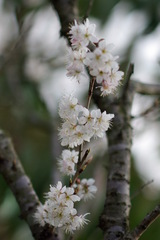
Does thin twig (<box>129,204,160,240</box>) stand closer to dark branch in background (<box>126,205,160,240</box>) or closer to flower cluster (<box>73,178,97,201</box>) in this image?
dark branch in background (<box>126,205,160,240</box>)

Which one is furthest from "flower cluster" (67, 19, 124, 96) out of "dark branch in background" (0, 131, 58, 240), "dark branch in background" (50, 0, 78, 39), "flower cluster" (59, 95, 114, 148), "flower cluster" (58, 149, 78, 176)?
"dark branch in background" (50, 0, 78, 39)

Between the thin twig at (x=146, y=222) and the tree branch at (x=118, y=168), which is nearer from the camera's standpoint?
the thin twig at (x=146, y=222)

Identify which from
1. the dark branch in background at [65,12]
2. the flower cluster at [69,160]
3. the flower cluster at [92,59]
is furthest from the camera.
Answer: the dark branch in background at [65,12]

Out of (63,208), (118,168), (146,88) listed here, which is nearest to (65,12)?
(146,88)

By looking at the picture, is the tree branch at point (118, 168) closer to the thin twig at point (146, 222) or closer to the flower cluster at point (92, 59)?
the thin twig at point (146, 222)

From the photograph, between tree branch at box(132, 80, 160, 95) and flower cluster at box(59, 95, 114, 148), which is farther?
tree branch at box(132, 80, 160, 95)

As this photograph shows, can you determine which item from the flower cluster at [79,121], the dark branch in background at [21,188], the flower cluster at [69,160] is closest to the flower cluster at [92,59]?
the flower cluster at [79,121]

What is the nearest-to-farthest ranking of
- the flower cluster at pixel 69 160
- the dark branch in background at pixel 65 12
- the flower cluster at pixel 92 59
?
1. the flower cluster at pixel 92 59
2. the flower cluster at pixel 69 160
3. the dark branch in background at pixel 65 12

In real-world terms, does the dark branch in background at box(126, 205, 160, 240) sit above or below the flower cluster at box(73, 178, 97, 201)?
below
